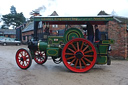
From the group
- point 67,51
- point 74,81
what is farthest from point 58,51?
point 74,81

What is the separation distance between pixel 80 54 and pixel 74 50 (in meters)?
0.36

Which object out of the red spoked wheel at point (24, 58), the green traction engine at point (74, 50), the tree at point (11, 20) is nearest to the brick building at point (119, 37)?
the green traction engine at point (74, 50)

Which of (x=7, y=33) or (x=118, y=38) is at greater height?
(x=7, y=33)

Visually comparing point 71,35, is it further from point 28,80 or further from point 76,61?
point 28,80

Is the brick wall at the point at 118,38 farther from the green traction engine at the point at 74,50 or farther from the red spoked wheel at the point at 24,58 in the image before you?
the red spoked wheel at the point at 24,58

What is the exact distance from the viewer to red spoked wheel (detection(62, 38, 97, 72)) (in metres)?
5.06

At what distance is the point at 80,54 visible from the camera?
16.8 ft

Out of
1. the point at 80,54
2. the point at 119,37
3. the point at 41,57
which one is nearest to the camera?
the point at 80,54

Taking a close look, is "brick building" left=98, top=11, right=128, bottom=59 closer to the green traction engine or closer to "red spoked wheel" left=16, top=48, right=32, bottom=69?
the green traction engine

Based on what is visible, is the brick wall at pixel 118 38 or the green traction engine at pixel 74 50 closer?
the green traction engine at pixel 74 50

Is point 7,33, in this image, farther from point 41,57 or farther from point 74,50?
point 74,50

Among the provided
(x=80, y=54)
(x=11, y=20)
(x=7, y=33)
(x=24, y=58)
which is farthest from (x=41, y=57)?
(x=11, y=20)

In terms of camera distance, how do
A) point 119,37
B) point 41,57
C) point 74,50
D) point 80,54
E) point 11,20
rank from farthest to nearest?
1. point 11,20
2. point 119,37
3. point 41,57
4. point 74,50
5. point 80,54

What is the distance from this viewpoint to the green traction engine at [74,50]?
5.09m
